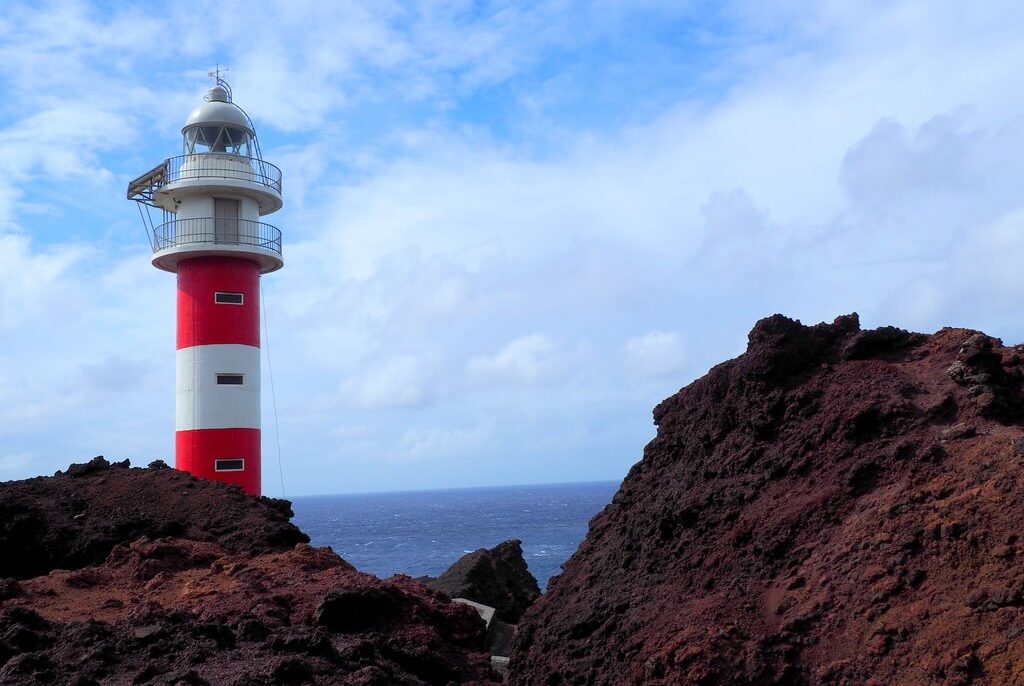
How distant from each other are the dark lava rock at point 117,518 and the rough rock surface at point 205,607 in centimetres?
3

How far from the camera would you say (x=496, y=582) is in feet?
42.5

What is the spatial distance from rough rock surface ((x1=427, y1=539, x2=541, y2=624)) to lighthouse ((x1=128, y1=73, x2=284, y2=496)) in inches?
317

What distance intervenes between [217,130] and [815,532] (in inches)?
763

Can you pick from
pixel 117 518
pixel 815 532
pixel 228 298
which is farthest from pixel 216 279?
pixel 815 532

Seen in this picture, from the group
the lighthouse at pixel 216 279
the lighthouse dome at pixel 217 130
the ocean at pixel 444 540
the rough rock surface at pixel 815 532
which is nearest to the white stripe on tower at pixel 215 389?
the lighthouse at pixel 216 279

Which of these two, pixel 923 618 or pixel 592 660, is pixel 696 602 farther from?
pixel 923 618

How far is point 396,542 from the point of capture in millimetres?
75875

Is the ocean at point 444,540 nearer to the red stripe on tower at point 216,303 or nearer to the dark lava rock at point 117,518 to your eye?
the red stripe on tower at point 216,303

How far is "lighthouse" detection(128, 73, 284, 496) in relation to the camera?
1997 cm

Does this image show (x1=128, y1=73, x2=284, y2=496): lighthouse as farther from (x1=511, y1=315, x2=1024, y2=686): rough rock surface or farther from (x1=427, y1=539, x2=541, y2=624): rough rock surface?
(x1=511, y1=315, x2=1024, y2=686): rough rock surface

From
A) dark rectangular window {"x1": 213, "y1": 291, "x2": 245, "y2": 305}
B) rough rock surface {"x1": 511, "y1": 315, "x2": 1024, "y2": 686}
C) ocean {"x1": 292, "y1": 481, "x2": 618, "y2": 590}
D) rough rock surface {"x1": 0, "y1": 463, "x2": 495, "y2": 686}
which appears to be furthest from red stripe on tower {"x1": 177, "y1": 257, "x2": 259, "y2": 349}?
ocean {"x1": 292, "y1": 481, "x2": 618, "y2": 590}

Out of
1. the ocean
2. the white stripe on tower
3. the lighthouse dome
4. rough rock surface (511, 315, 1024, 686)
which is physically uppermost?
the lighthouse dome

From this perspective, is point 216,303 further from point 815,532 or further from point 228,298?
point 815,532

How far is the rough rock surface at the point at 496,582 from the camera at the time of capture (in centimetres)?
1245
